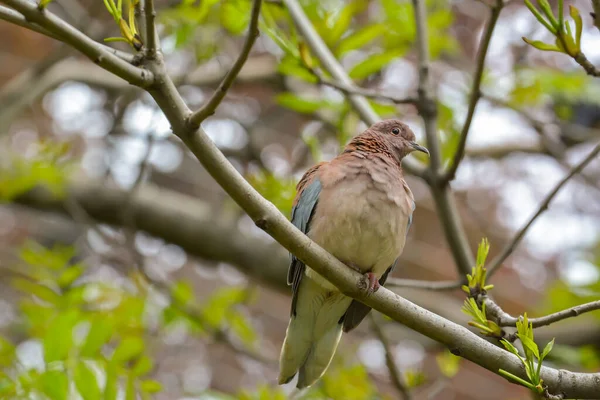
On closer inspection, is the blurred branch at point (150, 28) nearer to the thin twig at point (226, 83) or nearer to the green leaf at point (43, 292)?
the thin twig at point (226, 83)

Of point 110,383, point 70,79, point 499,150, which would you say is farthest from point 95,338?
point 499,150

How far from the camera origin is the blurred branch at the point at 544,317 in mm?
2479

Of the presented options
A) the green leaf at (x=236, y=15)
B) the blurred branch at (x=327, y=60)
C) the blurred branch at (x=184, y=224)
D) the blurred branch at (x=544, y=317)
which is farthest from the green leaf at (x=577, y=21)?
the blurred branch at (x=184, y=224)

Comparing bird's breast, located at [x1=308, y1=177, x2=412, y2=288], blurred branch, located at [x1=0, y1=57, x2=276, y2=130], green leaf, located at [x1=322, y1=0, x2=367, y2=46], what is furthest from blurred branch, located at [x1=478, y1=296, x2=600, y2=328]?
blurred branch, located at [x1=0, y1=57, x2=276, y2=130]

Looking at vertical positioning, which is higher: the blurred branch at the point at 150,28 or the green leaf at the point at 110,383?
the blurred branch at the point at 150,28

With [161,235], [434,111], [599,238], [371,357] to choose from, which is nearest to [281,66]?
[434,111]

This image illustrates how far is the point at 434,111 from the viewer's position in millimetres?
4250

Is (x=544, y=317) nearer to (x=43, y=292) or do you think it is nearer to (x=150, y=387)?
(x=150, y=387)

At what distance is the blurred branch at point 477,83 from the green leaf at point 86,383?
2.07 metres

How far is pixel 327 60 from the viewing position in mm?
4301

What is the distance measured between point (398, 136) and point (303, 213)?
0.96 metres

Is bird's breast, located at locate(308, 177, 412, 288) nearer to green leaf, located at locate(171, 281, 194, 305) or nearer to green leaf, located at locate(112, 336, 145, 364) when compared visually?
green leaf, located at locate(112, 336, 145, 364)

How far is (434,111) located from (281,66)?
0.93 m

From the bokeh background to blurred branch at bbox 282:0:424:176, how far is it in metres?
0.10
